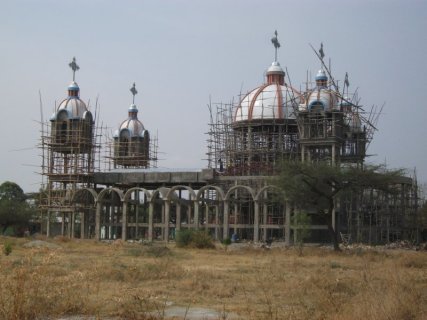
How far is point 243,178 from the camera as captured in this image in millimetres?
54500

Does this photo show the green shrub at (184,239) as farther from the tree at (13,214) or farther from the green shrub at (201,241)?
the tree at (13,214)

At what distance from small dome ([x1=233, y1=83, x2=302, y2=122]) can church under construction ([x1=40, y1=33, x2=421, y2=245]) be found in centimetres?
10

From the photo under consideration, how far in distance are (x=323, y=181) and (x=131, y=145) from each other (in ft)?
133

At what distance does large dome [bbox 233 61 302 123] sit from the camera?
192 ft

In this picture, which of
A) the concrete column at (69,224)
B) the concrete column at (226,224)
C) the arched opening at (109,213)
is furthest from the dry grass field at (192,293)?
the concrete column at (69,224)

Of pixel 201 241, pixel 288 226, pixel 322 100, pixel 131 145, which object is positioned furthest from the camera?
pixel 131 145

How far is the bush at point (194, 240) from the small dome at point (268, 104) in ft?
64.5

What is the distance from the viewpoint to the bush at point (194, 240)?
40.8 m

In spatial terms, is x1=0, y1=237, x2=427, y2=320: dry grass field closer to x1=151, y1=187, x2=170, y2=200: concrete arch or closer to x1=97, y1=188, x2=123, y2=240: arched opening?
x1=151, y1=187, x2=170, y2=200: concrete arch

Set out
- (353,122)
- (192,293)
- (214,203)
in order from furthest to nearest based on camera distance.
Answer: (353,122)
(214,203)
(192,293)

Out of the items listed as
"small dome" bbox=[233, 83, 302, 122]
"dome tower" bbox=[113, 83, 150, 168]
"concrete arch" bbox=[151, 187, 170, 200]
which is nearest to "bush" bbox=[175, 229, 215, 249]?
"concrete arch" bbox=[151, 187, 170, 200]

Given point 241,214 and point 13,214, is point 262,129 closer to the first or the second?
point 241,214

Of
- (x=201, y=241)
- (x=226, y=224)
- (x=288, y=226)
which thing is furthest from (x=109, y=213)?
(x=201, y=241)

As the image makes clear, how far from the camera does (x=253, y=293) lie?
52.3 ft
